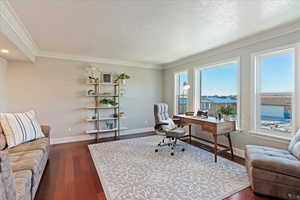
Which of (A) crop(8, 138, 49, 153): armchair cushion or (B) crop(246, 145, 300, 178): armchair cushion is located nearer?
(B) crop(246, 145, 300, 178): armchair cushion

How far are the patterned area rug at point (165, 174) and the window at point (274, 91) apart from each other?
3.48 feet

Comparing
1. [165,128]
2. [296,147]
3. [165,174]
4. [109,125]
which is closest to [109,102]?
[109,125]

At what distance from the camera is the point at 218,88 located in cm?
395

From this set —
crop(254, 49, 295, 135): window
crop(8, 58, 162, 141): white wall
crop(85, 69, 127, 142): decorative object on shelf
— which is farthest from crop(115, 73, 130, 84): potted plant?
crop(254, 49, 295, 135): window

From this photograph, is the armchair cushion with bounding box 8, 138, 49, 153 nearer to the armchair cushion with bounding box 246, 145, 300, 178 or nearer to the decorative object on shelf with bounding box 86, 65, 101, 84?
the decorative object on shelf with bounding box 86, 65, 101, 84

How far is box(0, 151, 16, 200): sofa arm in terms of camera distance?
935 mm

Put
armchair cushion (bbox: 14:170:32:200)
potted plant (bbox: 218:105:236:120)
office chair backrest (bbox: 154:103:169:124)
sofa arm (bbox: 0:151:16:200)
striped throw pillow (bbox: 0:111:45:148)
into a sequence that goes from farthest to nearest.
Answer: office chair backrest (bbox: 154:103:169:124) < potted plant (bbox: 218:105:236:120) < striped throw pillow (bbox: 0:111:45:148) < armchair cushion (bbox: 14:170:32:200) < sofa arm (bbox: 0:151:16:200)

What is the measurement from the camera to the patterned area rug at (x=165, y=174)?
199cm

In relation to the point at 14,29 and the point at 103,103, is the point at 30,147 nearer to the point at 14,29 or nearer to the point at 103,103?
the point at 14,29

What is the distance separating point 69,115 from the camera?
170 inches

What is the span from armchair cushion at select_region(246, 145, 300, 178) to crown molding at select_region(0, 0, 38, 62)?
3753 millimetres

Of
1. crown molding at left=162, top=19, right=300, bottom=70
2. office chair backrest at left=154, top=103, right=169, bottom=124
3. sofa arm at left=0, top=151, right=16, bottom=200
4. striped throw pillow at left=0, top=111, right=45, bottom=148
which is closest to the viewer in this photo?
sofa arm at left=0, top=151, right=16, bottom=200

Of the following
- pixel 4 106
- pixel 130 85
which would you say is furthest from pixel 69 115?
pixel 130 85

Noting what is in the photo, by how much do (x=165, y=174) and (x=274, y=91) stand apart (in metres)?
2.52
